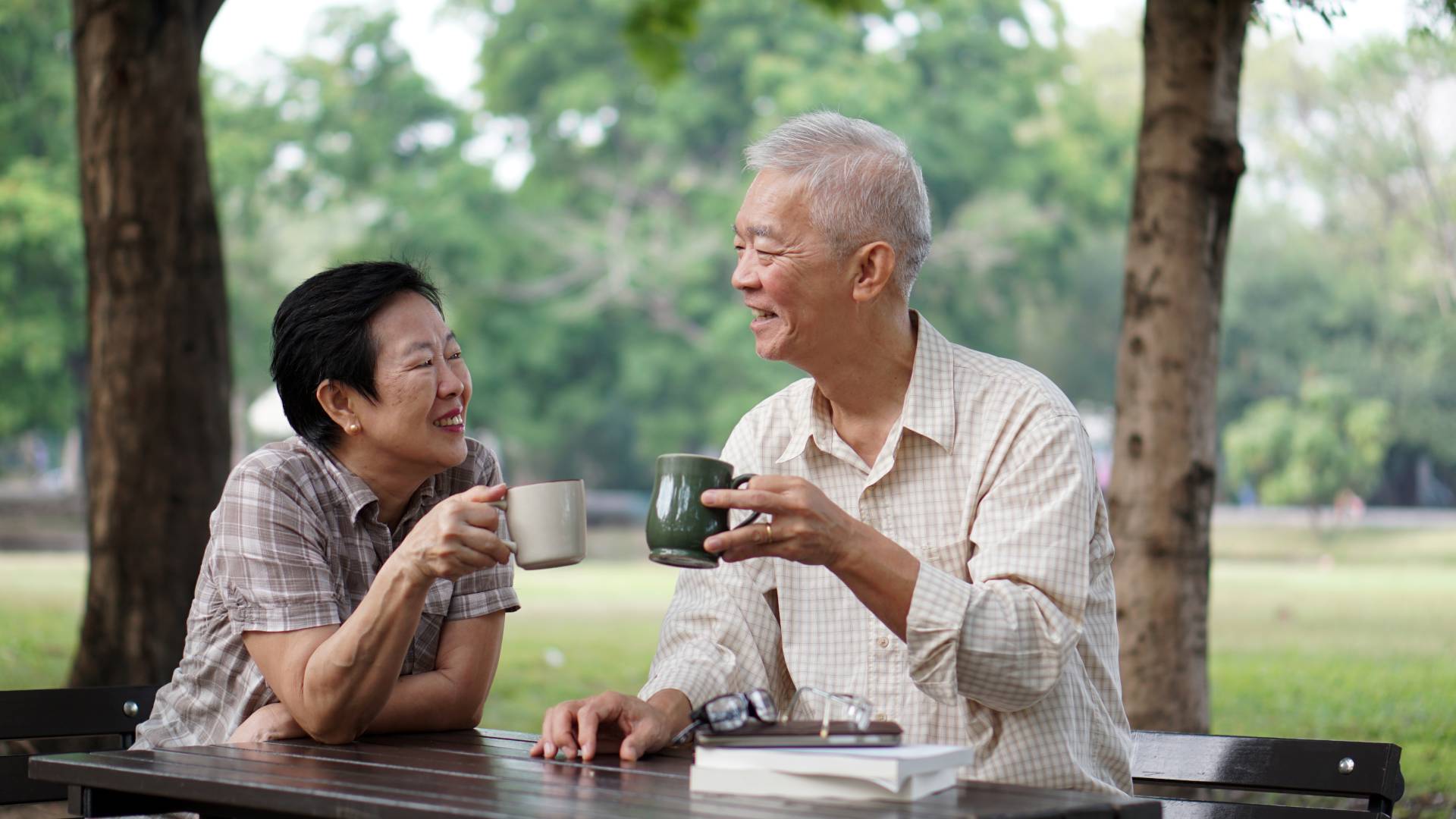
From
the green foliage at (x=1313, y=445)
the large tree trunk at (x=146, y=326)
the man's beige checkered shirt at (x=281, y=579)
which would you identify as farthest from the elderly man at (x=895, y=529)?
the green foliage at (x=1313, y=445)

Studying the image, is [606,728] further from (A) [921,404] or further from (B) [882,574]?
(A) [921,404]

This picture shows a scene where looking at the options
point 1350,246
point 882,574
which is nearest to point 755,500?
point 882,574

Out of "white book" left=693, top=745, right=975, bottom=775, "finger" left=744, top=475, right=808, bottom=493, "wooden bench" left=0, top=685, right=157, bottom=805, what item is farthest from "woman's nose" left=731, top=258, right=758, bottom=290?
"wooden bench" left=0, top=685, right=157, bottom=805

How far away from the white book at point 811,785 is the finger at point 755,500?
36cm

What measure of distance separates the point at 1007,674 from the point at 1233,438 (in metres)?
24.1

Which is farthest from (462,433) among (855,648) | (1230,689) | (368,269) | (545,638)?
Answer: (545,638)

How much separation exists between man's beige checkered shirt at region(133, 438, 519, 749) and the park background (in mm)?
20001

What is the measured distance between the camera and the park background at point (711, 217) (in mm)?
23312

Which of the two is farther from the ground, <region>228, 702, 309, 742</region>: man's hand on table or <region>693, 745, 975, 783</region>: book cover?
<region>693, 745, 975, 783</region>: book cover

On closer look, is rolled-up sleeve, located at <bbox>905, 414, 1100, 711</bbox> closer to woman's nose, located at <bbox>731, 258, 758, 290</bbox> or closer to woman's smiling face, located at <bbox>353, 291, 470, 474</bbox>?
woman's nose, located at <bbox>731, 258, 758, 290</bbox>

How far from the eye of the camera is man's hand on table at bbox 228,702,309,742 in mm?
2752

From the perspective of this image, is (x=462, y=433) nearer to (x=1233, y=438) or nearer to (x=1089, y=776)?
(x=1089, y=776)

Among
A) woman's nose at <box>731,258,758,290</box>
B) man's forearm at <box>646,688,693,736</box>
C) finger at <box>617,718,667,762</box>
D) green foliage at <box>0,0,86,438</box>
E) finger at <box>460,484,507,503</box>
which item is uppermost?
green foliage at <box>0,0,86,438</box>

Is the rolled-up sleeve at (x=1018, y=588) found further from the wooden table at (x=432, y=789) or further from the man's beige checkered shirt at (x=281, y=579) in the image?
the man's beige checkered shirt at (x=281, y=579)
